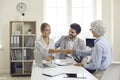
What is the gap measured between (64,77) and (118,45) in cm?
408

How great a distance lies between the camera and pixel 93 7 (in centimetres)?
682

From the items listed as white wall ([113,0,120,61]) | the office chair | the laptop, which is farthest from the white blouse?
white wall ([113,0,120,61])

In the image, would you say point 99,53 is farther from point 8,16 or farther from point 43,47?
point 8,16

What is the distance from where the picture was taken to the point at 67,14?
22.1ft

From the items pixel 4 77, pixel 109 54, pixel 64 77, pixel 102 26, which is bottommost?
pixel 4 77

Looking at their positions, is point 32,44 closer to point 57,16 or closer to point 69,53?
point 57,16

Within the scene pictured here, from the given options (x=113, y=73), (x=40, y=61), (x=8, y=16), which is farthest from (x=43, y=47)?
(x=8, y=16)

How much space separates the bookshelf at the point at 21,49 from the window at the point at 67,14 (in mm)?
627

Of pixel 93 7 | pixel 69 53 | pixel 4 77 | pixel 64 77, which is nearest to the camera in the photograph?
pixel 64 77

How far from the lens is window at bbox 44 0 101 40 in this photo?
667 centimetres

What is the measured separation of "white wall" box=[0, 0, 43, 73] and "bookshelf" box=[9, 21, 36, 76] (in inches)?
7.0

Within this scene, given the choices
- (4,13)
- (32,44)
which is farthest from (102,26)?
(4,13)

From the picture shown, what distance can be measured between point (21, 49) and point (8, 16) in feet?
3.25

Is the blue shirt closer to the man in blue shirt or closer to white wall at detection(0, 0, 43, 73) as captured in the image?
the man in blue shirt
